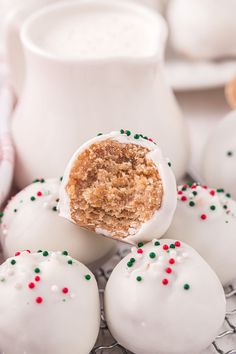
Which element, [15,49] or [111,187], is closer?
[111,187]

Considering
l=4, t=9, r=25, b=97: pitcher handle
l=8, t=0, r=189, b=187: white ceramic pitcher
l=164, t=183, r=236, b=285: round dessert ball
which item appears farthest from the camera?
l=4, t=9, r=25, b=97: pitcher handle

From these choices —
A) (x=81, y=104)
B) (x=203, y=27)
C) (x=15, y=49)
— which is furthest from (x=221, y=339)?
(x=203, y=27)

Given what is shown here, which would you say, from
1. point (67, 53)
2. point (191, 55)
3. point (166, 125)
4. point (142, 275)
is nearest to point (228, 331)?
point (142, 275)

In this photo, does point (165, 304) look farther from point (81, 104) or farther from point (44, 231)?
point (81, 104)

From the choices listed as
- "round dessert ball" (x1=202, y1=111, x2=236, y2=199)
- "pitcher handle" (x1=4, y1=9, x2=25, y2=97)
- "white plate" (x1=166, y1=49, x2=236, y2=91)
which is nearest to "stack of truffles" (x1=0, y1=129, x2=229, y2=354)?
"round dessert ball" (x1=202, y1=111, x2=236, y2=199)

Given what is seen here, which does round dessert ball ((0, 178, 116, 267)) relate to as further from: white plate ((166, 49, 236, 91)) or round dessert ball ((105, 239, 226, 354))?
white plate ((166, 49, 236, 91))

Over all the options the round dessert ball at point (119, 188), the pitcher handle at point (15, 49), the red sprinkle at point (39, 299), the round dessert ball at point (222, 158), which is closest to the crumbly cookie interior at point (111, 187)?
the round dessert ball at point (119, 188)

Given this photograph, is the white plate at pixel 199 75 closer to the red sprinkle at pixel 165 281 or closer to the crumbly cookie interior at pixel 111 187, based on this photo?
the crumbly cookie interior at pixel 111 187
